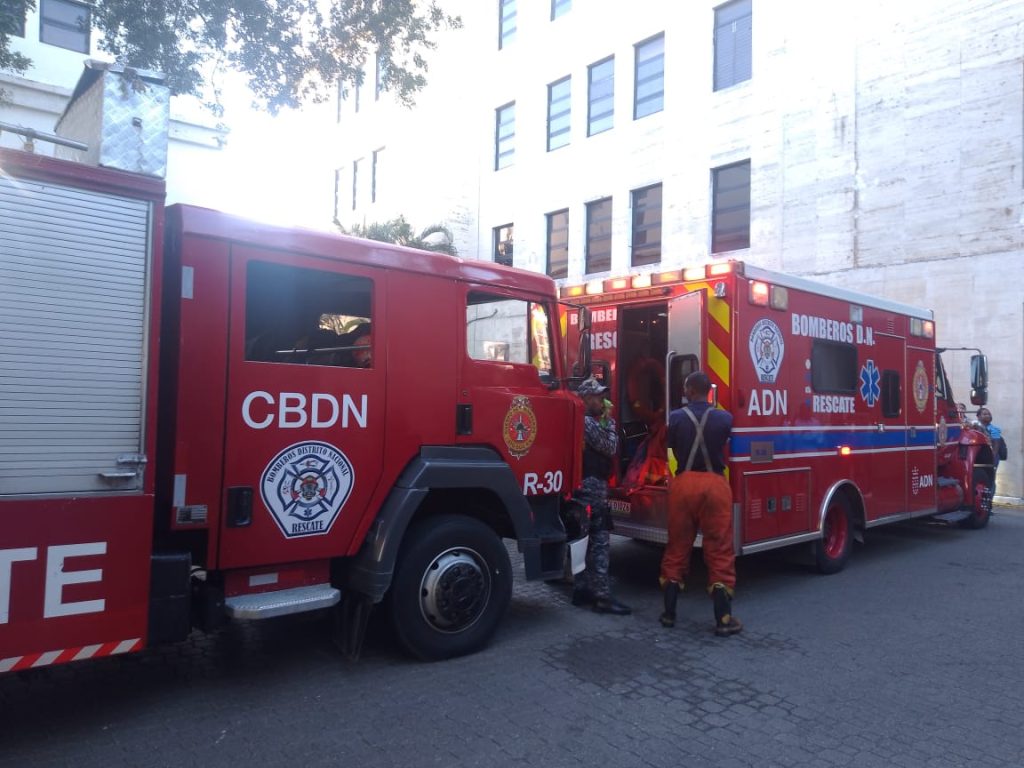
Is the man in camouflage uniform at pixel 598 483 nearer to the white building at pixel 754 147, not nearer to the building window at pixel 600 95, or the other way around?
the white building at pixel 754 147

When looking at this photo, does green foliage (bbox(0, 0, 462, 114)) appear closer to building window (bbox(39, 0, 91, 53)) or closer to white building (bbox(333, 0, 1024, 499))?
white building (bbox(333, 0, 1024, 499))

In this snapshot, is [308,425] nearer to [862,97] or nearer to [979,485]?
[979,485]

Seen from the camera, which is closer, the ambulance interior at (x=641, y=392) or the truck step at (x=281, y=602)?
the truck step at (x=281, y=602)

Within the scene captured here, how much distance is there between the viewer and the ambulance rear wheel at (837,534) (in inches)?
303

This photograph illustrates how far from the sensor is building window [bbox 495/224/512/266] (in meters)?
23.3

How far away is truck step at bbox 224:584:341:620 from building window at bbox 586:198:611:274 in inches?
651

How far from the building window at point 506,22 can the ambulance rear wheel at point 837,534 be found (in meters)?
19.6

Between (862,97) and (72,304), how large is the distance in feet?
51.6

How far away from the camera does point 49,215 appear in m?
3.46

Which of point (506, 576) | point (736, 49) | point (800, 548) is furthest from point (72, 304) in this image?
point (736, 49)

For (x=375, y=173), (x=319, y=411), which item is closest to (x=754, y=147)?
(x=319, y=411)

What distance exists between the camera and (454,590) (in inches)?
195

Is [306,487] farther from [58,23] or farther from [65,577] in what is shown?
[58,23]

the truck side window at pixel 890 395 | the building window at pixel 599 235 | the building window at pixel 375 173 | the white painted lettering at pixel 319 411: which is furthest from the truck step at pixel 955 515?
the building window at pixel 375 173
